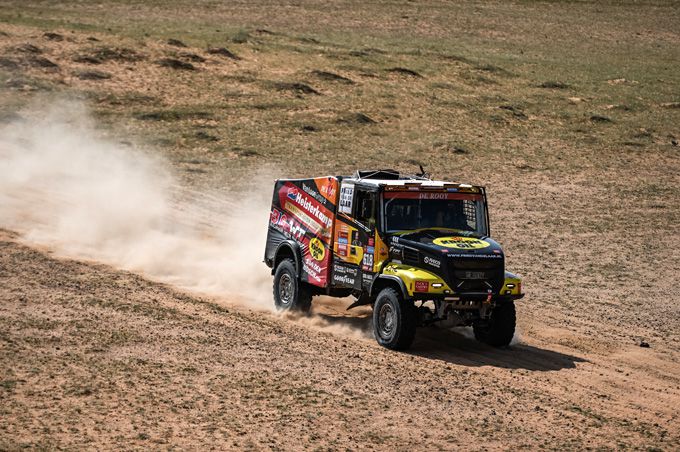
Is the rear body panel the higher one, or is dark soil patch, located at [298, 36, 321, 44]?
dark soil patch, located at [298, 36, 321, 44]

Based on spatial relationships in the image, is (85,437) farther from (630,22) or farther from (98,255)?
(630,22)

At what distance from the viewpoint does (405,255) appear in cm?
1731

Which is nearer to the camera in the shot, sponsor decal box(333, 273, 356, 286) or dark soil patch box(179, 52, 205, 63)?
sponsor decal box(333, 273, 356, 286)

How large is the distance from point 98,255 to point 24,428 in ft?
41.3

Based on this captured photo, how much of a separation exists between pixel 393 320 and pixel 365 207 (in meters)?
2.09

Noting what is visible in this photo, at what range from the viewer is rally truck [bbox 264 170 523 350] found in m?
16.9

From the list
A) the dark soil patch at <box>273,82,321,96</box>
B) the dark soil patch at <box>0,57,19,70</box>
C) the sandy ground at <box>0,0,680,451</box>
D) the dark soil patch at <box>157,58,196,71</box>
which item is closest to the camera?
the sandy ground at <box>0,0,680,451</box>

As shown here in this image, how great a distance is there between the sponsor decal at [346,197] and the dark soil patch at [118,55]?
3387 cm

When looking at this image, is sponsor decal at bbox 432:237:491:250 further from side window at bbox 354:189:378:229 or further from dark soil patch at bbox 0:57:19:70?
dark soil patch at bbox 0:57:19:70

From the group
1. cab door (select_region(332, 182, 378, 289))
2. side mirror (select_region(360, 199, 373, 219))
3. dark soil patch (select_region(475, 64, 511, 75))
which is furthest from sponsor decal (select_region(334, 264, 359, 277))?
dark soil patch (select_region(475, 64, 511, 75))

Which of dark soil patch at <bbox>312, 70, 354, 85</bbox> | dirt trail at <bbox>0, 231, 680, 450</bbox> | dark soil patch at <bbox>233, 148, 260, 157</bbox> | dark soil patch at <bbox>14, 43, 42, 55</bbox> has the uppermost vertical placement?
dark soil patch at <bbox>312, 70, 354, 85</bbox>

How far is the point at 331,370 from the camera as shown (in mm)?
15906

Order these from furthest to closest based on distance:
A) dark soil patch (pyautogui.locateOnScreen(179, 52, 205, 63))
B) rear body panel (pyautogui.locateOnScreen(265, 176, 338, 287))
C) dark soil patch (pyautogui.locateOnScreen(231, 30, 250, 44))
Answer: dark soil patch (pyautogui.locateOnScreen(231, 30, 250, 44))
dark soil patch (pyautogui.locateOnScreen(179, 52, 205, 63))
rear body panel (pyautogui.locateOnScreen(265, 176, 338, 287))

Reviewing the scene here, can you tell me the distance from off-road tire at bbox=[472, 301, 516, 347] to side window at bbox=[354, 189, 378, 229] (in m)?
2.59
